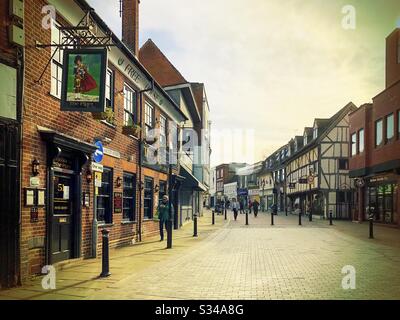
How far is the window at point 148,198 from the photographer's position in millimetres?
17938

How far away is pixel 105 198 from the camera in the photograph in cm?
1343

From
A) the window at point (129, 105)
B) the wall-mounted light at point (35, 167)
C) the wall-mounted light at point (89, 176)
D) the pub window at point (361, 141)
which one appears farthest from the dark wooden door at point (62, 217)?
the pub window at point (361, 141)

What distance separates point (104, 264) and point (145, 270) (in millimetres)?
1153

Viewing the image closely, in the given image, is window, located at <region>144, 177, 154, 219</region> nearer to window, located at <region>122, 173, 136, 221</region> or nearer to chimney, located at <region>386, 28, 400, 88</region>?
window, located at <region>122, 173, 136, 221</region>

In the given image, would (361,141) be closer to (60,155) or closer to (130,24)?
(130,24)

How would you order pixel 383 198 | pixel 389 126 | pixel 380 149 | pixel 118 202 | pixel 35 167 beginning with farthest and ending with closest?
pixel 383 198
pixel 380 149
pixel 389 126
pixel 118 202
pixel 35 167

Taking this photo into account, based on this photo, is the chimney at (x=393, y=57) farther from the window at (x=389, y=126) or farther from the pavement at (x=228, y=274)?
the pavement at (x=228, y=274)

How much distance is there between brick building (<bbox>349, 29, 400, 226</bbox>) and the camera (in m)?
24.6

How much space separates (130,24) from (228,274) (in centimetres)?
1212

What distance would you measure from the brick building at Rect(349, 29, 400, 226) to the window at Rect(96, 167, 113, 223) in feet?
54.3

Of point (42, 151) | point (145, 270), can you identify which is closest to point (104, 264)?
point (145, 270)

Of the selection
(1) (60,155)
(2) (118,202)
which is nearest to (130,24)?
(2) (118,202)

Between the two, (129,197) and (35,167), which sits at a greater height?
(35,167)

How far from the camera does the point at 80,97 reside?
29.4 feet
